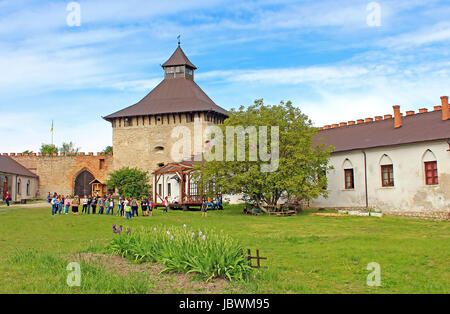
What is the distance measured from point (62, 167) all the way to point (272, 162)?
119ft

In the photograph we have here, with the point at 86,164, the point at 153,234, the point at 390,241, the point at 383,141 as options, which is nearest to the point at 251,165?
the point at 383,141

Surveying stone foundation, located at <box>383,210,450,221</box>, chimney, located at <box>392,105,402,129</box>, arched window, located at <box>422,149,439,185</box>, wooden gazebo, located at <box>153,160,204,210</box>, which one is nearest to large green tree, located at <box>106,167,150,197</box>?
wooden gazebo, located at <box>153,160,204,210</box>

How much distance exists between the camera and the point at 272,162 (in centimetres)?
2728

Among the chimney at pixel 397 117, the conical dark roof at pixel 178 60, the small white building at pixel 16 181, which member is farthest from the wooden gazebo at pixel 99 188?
the chimney at pixel 397 117

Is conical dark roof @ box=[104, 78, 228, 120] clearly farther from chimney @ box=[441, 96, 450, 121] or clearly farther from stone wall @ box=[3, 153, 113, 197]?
chimney @ box=[441, 96, 450, 121]

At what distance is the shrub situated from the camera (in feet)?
30.2

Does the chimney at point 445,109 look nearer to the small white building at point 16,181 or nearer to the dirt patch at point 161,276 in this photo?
the dirt patch at point 161,276

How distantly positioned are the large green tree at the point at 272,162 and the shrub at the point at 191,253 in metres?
15.5

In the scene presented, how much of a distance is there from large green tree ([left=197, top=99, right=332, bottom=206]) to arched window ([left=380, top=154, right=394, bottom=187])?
3.51 metres

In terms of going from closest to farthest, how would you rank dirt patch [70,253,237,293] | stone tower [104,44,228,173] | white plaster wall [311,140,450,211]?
dirt patch [70,253,237,293] < white plaster wall [311,140,450,211] < stone tower [104,44,228,173]

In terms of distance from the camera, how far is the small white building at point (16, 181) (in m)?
48.9

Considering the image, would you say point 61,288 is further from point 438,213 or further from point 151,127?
point 151,127

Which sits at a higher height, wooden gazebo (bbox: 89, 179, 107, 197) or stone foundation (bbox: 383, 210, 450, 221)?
wooden gazebo (bbox: 89, 179, 107, 197)

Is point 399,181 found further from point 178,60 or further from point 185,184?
point 178,60
